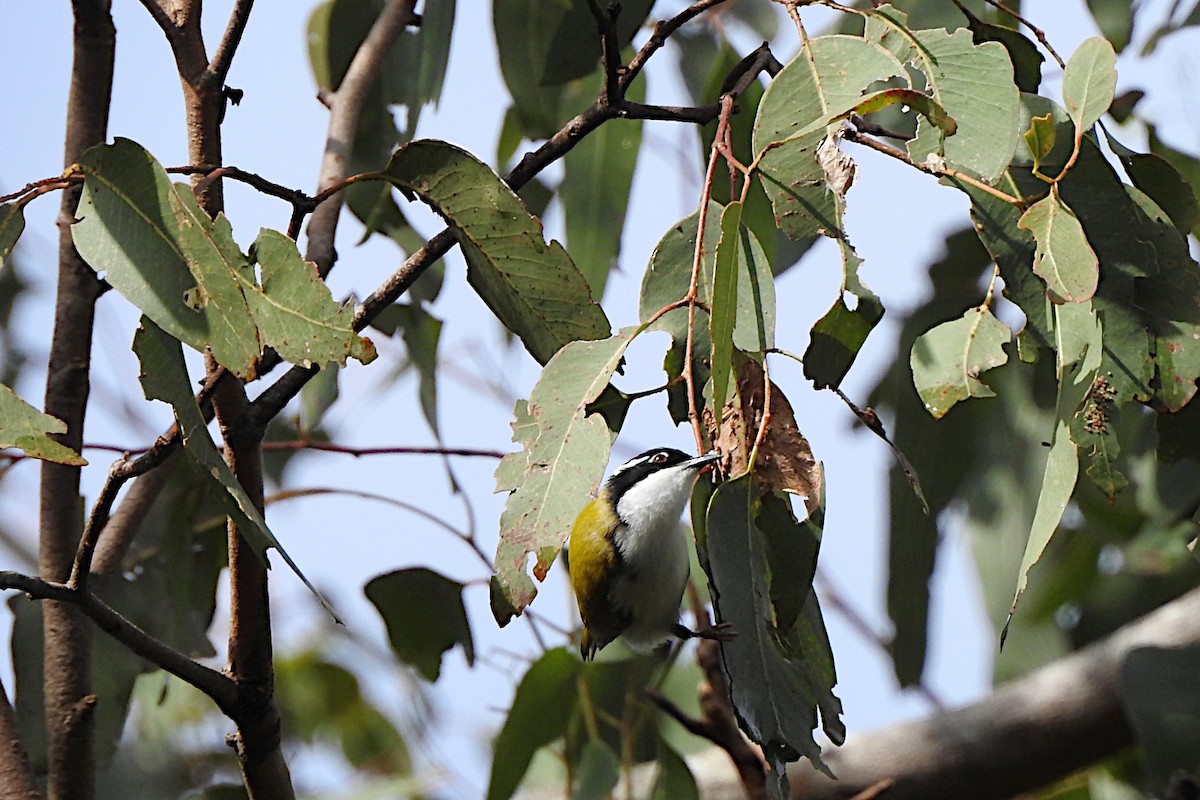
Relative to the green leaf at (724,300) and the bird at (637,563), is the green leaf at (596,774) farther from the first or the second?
the green leaf at (724,300)

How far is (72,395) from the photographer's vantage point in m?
1.17

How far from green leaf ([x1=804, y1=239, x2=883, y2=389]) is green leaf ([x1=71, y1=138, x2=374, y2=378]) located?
33cm

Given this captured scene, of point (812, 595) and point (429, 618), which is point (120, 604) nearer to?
point (429, 618)

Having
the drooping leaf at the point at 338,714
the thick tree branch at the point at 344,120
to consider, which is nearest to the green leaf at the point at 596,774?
the thick tree branch at the point at 344,120

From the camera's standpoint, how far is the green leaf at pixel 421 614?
1.48m

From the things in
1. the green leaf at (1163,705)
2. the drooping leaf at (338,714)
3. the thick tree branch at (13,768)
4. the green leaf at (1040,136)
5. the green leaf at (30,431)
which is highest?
the drooping leaf at (338,714)

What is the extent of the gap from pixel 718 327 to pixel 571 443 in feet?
0.49

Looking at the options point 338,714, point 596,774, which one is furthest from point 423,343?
point 338,714

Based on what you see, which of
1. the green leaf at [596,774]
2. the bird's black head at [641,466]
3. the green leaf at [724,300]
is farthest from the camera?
the green leaf at [596,774]

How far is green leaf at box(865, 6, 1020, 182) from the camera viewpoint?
0.87m

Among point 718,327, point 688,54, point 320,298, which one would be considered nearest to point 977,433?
point 688,54

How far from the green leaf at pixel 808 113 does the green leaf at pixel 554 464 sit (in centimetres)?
16

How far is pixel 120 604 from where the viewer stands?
1.49 meters

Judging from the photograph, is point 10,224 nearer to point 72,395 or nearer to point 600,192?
point 72,395
